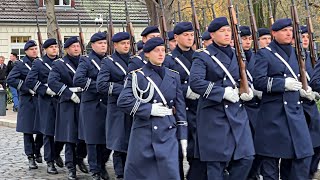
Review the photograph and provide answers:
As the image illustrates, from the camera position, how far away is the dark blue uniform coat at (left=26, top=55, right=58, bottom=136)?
38.5ft

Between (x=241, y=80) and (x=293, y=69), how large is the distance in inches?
28.8

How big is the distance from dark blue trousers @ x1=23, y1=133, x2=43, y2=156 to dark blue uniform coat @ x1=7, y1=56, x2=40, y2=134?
0.13 m

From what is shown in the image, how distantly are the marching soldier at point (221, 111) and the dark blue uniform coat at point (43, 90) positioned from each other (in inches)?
159

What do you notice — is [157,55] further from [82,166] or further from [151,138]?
[82,166]

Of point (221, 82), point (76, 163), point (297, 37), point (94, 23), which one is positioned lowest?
point (76, 163)

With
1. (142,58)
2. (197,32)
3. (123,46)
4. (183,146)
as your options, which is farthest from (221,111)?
(123,46)

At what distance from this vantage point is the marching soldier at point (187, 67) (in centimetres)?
893

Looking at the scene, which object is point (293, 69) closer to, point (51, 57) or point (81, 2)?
point (51, 57)

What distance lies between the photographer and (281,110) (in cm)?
855

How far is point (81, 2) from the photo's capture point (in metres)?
37.7

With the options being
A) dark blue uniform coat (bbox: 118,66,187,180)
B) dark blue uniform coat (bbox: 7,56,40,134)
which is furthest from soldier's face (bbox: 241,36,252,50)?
dark blue uniform coat (bbox: 7,56,40,134)

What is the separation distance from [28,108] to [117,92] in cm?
323

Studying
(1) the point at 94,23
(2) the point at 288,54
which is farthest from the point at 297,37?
(1) the point at 94,23

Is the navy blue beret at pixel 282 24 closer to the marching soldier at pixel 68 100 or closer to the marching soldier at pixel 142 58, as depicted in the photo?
the marching soldier at pixel 142 58
